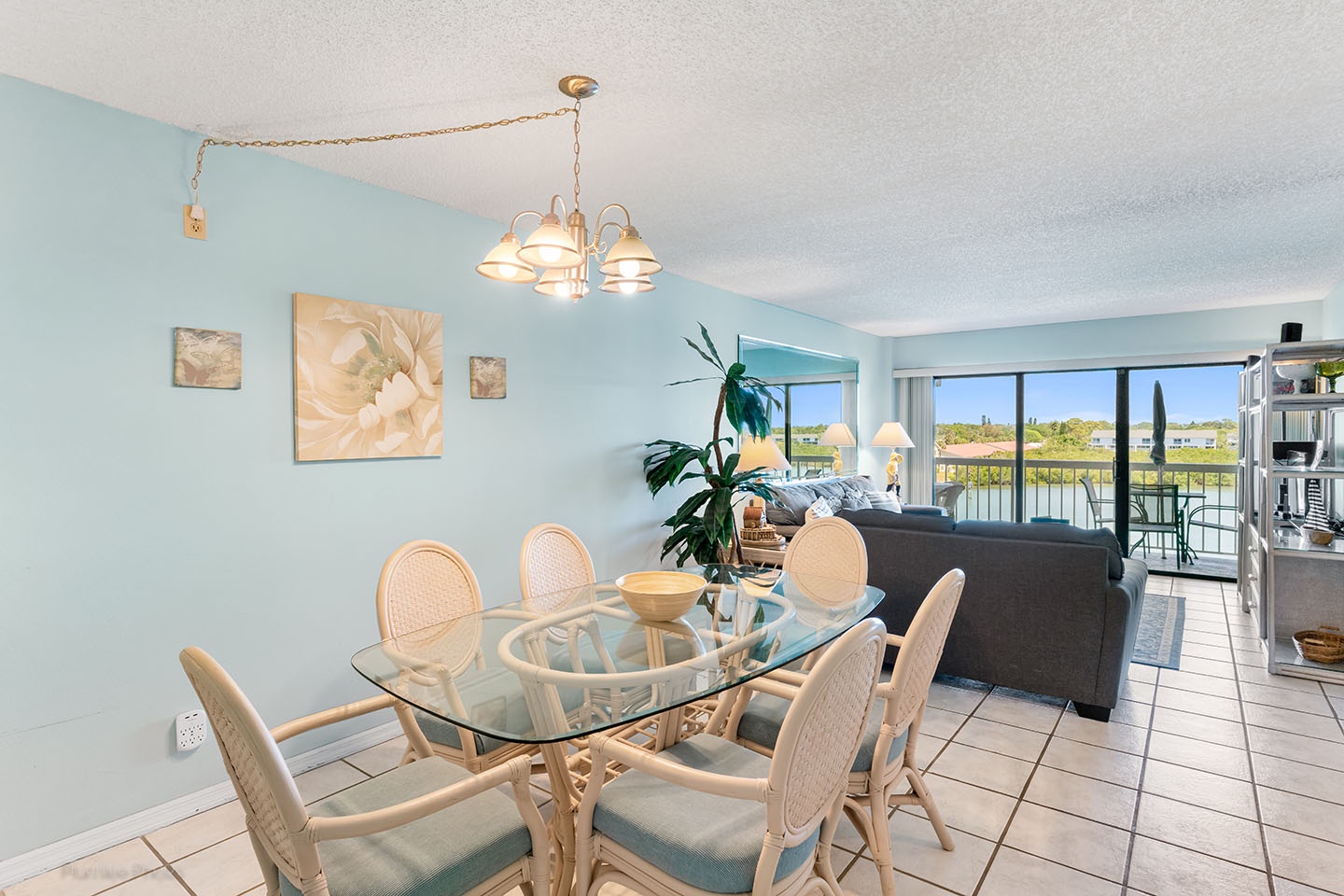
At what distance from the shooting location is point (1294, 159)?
2662mm

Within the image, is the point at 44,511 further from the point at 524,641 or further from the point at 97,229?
the point at 524,641

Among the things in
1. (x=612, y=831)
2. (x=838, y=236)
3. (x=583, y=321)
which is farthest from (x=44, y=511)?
(x=838, y=236)

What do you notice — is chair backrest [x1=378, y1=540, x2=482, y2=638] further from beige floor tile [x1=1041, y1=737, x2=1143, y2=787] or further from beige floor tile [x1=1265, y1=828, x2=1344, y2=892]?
beige floor tile [x1=1265, y1=828, x2=1344, y2=892]

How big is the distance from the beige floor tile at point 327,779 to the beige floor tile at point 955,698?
2.53 meters

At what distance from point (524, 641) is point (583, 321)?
7.28 feet

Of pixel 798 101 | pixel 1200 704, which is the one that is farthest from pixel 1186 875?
pixel 798 101

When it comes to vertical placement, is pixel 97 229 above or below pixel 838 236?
below

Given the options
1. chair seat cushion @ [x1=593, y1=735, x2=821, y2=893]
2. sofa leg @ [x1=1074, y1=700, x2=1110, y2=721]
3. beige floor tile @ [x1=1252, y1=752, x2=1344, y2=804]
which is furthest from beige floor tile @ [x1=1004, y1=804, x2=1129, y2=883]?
chair seat cushion @ [x1=593, y1=735, x2=821, y2=893]

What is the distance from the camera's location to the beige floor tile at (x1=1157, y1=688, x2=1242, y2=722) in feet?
10.2

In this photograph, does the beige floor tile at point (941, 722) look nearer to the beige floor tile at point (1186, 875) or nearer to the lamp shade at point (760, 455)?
the beige floor tile at point (1186, 875)

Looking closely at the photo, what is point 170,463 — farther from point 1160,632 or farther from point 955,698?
point 1160,632

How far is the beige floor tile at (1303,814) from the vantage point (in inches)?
86.4

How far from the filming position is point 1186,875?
6.50ft

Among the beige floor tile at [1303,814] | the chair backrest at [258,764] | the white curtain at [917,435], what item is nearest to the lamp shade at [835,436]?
the white curtain at [917,435]
